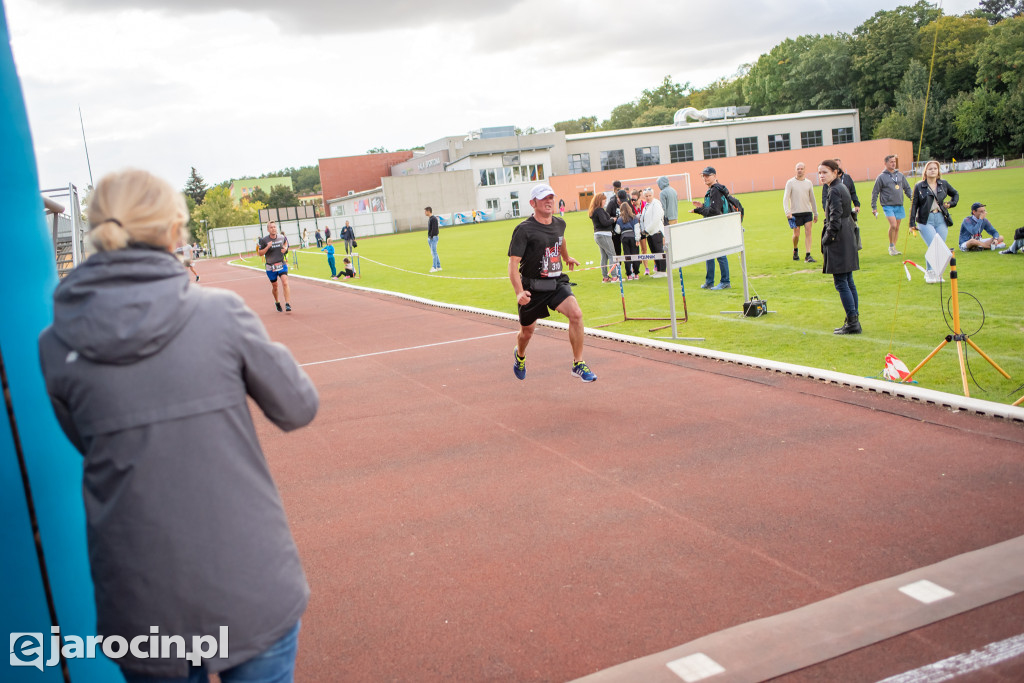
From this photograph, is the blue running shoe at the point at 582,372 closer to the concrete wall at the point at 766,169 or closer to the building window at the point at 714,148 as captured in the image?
the concrete wall at the point at 766,169

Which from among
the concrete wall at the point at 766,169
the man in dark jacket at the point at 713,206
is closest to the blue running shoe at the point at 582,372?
the man in dark jacket at the point at 713,206

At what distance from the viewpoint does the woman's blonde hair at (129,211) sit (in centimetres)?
205

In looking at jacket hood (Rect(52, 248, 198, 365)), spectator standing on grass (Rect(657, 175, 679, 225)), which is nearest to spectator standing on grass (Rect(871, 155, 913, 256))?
spectator standing on grass (Rect(657, 175, 679, 225))

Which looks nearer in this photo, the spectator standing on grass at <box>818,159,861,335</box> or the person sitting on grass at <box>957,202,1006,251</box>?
the spectator standing on grass at <box>818,159,861,335</box>

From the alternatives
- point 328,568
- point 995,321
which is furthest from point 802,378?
point 328,568

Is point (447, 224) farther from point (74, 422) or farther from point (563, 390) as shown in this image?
point (74, 422)

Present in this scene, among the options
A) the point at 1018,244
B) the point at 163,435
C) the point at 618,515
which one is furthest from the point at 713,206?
the point at 163,435

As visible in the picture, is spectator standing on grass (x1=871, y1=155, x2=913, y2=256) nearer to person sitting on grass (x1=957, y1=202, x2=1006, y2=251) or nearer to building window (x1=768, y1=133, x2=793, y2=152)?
person sitting on grass (x1=957, y1=202, x2=1006, y2=251)

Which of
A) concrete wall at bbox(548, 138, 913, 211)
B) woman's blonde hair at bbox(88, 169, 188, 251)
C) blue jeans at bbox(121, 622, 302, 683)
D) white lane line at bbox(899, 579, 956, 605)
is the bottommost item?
white lane line at bbox(899, 579, 956, 605)

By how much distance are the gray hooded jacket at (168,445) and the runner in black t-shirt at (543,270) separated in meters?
6.52

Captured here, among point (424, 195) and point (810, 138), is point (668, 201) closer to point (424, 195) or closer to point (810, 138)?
point (424, 195)

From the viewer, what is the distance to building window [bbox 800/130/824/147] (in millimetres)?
85812

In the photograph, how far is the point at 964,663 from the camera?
11.3ft

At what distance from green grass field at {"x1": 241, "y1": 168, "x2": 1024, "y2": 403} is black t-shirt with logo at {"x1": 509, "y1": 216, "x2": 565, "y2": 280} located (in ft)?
9.80
